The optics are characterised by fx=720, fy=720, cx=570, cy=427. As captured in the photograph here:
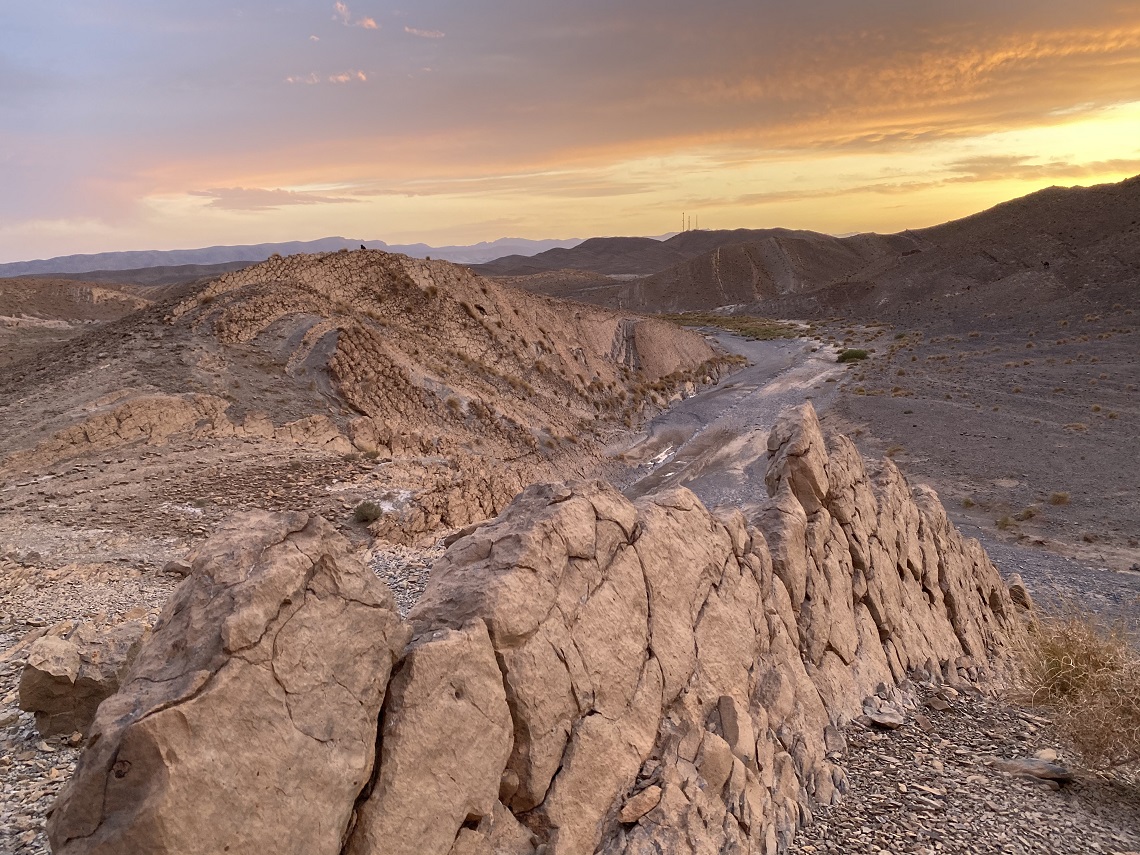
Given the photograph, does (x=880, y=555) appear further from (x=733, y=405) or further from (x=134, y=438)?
(x=733, y=405)

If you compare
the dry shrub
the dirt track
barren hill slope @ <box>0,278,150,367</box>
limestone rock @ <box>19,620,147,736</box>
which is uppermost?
barren hill slope @ <box>0,278,150,367</box>

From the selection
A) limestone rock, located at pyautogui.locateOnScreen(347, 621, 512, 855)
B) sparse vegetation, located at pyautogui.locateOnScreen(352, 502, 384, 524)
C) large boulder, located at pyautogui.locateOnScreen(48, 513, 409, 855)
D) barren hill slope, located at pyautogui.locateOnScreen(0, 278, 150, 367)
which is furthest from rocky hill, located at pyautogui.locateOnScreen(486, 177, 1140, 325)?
large boulder, located at pyautogui.locateOnScreen(48, 513, 409, 855)

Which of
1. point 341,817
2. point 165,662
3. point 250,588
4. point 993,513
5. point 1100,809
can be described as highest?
point 250,588

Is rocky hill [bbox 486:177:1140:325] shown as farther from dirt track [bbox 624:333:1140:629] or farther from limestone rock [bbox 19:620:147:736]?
limestone rock [bbox 19:620:147:736]

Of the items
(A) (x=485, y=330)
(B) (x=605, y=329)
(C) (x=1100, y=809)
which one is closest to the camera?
(C) (x=1100, y=809)

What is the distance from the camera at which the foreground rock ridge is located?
15.8 feet

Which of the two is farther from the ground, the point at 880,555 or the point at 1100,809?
the point at 880,555

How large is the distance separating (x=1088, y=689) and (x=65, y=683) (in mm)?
13668

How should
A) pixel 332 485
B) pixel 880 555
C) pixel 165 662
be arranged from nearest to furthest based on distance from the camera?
pixel 165 662 → pixel 880 555 → pixel 332 485

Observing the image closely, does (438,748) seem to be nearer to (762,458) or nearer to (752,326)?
(762,458)

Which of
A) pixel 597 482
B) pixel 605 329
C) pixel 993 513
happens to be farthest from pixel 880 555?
Answer: pixel 605 329

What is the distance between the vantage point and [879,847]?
26.0ft

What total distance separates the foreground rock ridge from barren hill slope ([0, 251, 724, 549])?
11.5 m

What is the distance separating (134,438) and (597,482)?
18360 millimetres
